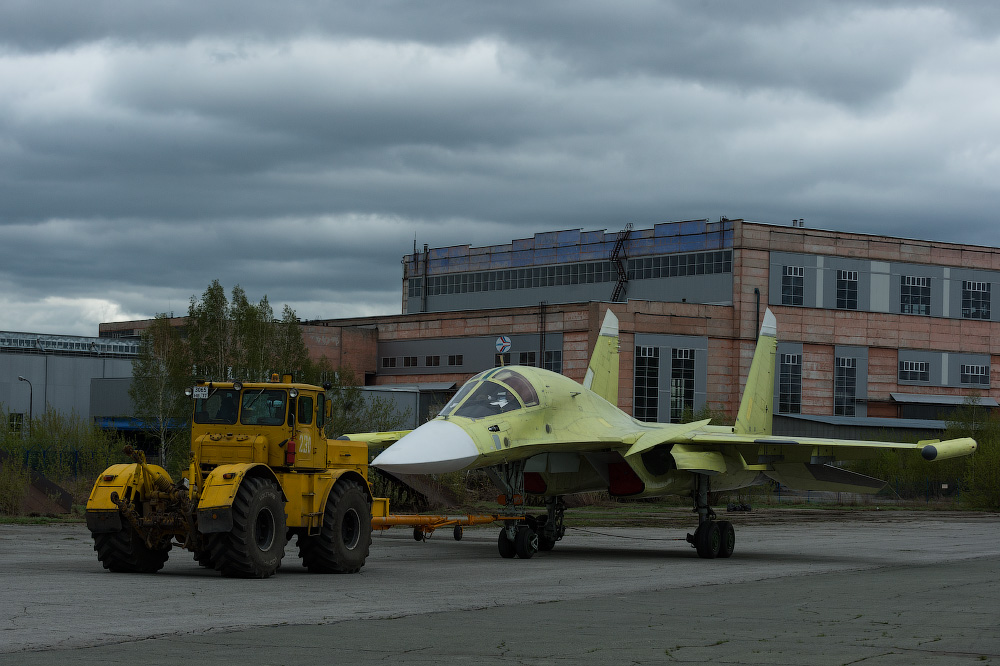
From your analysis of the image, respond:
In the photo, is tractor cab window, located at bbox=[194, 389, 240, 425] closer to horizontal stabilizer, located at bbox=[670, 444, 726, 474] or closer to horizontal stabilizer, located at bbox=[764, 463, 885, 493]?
horizontal stabilizer, located at bbox=[670, 444, 726, 474]

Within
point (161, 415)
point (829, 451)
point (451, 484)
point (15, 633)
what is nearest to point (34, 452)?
point (161, 415)

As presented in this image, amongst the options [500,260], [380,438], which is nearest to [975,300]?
[500,260]

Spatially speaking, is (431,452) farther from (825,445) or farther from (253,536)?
(825,445)

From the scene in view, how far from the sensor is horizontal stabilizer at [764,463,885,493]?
26.4m

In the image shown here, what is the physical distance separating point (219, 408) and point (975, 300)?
234ft

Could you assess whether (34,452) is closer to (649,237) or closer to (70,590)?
(70,590)

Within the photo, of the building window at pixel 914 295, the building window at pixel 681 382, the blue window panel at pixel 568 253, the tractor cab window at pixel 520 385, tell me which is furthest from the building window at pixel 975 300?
the tractor cab window at pixel 520 385

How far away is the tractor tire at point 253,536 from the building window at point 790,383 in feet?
Answer: 197

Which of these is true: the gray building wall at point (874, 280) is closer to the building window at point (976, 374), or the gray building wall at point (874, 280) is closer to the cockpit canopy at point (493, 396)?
the building window at point (976, 374)

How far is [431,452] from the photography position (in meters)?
19.9

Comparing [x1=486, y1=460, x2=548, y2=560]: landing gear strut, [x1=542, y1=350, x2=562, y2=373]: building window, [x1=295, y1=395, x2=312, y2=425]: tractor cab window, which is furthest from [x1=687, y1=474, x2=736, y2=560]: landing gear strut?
[x1=542, y1=350, x2=562, y2=373]: building window

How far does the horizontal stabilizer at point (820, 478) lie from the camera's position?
26.4m

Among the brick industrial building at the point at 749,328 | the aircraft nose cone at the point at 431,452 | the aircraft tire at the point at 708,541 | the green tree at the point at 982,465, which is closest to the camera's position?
the aircraft nose cone at the point at 431,452

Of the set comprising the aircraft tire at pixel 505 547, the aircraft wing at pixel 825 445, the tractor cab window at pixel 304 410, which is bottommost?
the aircraft tire at pixel 505 547
